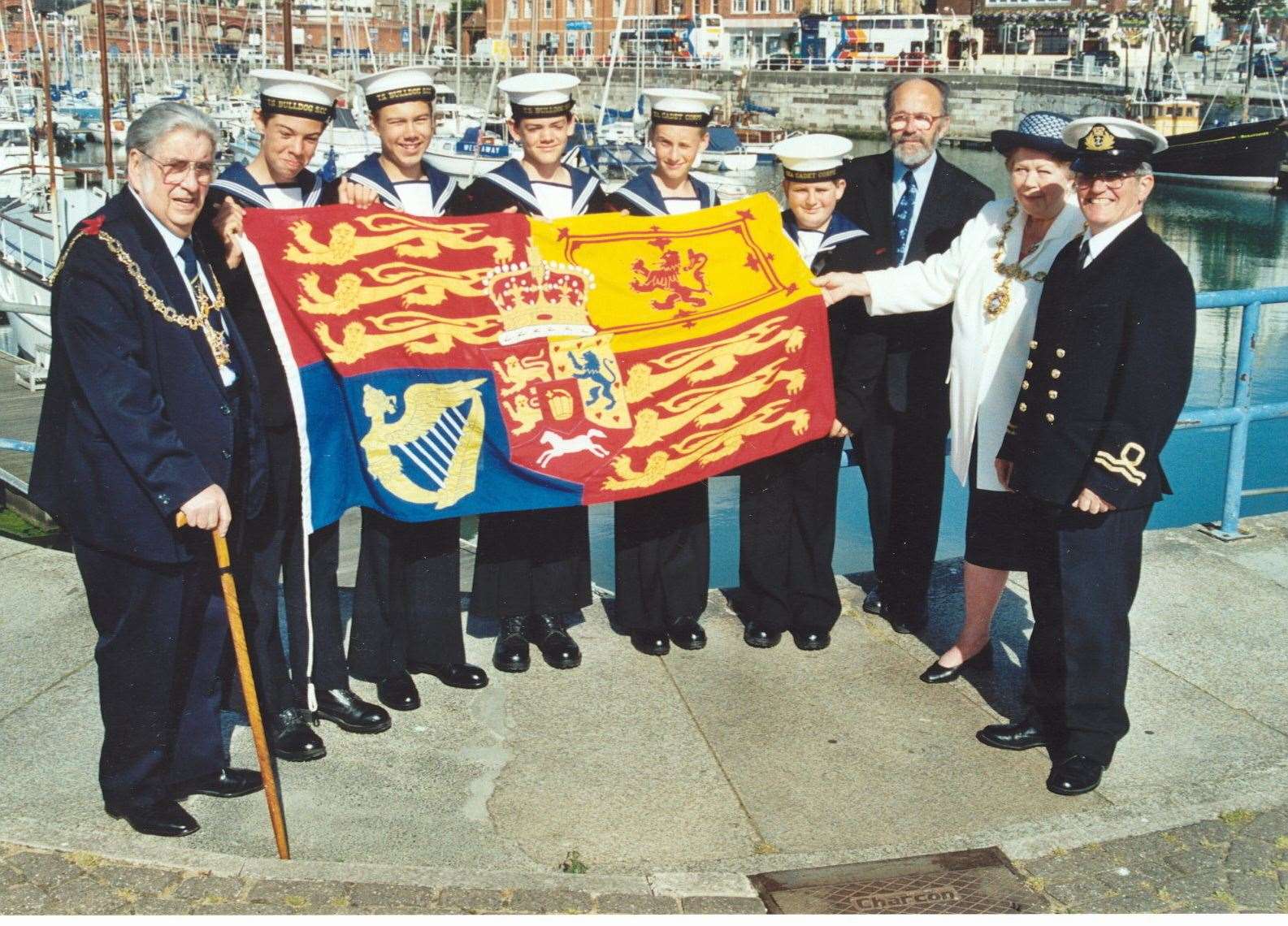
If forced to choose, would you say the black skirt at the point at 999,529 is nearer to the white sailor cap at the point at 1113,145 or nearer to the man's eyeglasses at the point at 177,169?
the white sailor cap at the point at 1113,145

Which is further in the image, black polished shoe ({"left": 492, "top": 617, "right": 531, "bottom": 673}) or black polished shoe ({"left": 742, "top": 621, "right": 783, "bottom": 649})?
black polished shoe ({"left": 742, "top": 621, "right": 783, "bottom": 649})

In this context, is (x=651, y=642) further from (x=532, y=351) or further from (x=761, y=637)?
(x=532, y=351)

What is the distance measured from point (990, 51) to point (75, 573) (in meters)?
Result: 69.1

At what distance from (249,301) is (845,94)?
56784mm

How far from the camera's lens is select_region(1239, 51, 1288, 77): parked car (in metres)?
49.2

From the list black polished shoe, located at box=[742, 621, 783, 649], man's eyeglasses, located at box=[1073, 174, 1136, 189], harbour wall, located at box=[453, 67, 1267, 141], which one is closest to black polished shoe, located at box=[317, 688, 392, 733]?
black polished shoe, located at box=[742, 621, 783, 649]

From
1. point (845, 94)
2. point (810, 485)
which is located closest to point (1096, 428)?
point (810, 485)

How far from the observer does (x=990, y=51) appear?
68.4 metres

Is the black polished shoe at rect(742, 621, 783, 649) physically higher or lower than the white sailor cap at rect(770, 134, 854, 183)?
lower

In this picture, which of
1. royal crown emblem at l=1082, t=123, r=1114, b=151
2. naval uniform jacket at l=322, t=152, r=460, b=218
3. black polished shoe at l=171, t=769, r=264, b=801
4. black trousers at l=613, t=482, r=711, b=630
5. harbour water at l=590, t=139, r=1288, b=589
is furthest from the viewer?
harbour water at l=590, t=139, r=1288, b=589

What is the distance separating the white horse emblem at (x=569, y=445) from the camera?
452 centimetres

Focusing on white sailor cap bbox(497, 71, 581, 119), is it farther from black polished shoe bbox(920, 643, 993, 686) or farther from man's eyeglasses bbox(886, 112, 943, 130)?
black polished shoe bbox(920, 643, 993, 686)

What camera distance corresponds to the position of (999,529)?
4.60 metres

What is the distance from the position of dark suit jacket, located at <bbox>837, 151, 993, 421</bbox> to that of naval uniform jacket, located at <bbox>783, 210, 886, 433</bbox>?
0.24 feet
